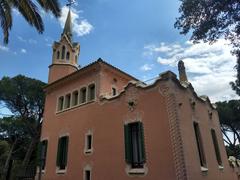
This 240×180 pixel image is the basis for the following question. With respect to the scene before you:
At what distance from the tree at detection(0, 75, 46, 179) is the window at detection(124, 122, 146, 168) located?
20678mm

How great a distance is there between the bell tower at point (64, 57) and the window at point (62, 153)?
6.97m

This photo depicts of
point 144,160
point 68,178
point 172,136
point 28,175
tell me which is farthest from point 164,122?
point 28,175

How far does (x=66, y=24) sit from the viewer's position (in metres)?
25.8

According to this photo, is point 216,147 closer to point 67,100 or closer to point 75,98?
point 75,98

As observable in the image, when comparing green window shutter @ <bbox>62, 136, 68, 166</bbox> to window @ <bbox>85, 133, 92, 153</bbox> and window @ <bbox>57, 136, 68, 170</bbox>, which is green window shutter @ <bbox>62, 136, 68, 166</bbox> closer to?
window @ <bbox>57, 136, 68, 170</bbox>

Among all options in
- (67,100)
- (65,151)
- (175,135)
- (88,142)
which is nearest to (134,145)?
(175,135)

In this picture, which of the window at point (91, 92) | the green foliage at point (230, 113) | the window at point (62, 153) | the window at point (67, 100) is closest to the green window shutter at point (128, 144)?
the window at point (91, 92)

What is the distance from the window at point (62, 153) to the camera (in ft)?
53.0

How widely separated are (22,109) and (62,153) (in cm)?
1646

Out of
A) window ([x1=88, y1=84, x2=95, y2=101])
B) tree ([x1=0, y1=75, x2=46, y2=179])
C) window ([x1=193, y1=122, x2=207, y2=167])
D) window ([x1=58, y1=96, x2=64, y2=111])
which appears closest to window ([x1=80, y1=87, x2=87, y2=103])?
window ([x1=88, y1=84, x2=95, y2=101])

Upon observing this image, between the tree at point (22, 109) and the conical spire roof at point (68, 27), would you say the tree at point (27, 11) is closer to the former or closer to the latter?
the conical spire roof at point (68, 27)

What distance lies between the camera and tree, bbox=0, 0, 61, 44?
963 centimetres

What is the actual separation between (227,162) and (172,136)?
8.30 metres

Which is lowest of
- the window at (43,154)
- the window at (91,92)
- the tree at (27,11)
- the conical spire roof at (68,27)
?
the window at (43,154)
